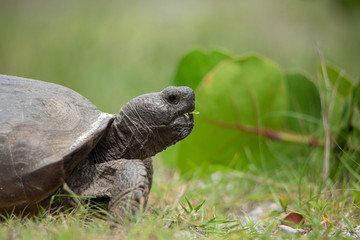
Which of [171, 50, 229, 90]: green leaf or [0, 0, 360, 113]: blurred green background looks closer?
[171, 50, 229, 90]: green leaf

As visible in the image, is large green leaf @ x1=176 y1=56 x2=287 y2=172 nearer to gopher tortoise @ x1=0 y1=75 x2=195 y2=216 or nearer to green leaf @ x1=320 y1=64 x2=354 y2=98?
green leaf @ x1=320 y1=64 x2=354 y2=98

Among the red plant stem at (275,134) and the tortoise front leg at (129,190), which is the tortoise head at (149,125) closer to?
the tortoise front leg at (129,190)

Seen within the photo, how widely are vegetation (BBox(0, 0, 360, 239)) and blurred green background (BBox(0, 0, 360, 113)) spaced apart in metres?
0.03

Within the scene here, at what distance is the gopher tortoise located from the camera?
5.06 feet

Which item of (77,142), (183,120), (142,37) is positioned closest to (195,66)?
(183,120)

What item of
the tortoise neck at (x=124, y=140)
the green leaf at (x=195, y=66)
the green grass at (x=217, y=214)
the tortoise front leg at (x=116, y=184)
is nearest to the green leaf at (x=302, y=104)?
the green grass at (x=217, y=214)

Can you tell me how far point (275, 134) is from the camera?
2936mm

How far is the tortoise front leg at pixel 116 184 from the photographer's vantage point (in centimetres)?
153

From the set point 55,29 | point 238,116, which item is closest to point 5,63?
point 55,29

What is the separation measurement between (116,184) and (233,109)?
1.40m

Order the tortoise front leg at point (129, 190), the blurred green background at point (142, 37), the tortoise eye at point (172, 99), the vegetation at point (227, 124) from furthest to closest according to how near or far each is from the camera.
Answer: the blurred green background at point (142, 37)
the tortoise eye at point (172, 99)
the vegetation at point (227, 124)
the tortoise front leg at point (129, 190)

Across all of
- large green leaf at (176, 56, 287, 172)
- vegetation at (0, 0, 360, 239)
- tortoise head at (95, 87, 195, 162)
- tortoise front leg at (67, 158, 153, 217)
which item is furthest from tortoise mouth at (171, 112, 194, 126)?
large green leaf at (176, 56, 287, 172)

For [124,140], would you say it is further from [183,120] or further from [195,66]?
[195,66]

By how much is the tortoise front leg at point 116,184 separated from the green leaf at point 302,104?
5.33 feet
